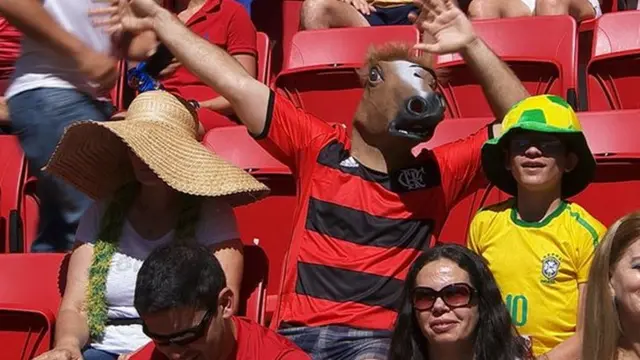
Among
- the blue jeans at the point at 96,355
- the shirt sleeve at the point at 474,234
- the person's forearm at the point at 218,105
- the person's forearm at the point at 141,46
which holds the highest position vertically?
the person's forearm at the point at 141,46

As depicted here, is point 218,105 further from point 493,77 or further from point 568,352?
point 568,352

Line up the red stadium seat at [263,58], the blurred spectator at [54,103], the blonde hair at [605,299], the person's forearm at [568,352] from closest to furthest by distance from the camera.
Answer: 1. the blonde hair at [605,299]
2. the person's forearm at [568,352]
3. the blurred spectator at [54,103]
4. the red stadium seat at [263,58]

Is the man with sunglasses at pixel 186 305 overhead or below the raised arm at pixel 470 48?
below

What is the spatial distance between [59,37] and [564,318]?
1.62 m

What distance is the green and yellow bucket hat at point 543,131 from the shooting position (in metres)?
3.22

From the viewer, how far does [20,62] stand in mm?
3928

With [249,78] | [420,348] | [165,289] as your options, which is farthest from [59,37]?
[420,348]

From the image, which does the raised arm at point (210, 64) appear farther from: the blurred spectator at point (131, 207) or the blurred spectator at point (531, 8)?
the blurred spectator at point (531, 8)

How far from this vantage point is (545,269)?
3.16 m

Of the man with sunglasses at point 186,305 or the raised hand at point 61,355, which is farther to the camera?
the raised hand at point 61,355

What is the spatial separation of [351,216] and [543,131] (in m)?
0.57

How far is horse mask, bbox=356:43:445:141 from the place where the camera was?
134 inches

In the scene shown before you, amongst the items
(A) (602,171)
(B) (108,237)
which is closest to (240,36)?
(B) (108,237)

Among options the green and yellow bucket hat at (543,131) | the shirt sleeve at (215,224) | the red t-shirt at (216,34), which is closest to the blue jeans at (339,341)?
the shirt sleeve at (215,224)
